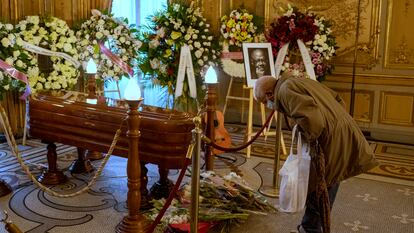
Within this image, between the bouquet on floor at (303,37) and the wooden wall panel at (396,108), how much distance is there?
1030 millimetres

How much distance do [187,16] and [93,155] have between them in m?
2.17

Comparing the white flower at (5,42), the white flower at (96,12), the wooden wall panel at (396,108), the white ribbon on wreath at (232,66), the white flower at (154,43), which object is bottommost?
the wooden wall panel at (396,108)

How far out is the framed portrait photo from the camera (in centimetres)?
509

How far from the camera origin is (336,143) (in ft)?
8.64

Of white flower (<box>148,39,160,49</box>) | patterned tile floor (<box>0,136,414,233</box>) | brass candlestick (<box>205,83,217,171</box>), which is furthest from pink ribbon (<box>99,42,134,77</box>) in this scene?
brass candlestick (<box>205,83,217,171</box>)

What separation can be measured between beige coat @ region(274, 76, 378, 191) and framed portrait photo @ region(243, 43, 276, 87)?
7.58 ft

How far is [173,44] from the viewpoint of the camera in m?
5.66

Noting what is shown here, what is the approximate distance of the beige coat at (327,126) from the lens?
254 centimetres

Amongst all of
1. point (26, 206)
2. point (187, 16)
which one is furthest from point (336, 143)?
point (187, 16)

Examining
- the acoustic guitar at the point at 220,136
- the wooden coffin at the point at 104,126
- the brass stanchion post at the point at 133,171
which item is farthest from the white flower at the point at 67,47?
the brass stanchion post at the point at 133,171

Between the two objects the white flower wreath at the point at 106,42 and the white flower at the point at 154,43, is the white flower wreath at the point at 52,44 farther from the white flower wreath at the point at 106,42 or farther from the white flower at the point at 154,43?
the white flower at the point at 154,43

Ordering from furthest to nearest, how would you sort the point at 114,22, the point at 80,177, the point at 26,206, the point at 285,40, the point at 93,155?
the point at 114,22, the point at 285,40, the point at 93,155, the point at 80,177, the point at 26,206

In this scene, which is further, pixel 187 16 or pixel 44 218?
pixel 187 16

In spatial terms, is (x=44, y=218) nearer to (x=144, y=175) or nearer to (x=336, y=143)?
(x=144, y=175)
